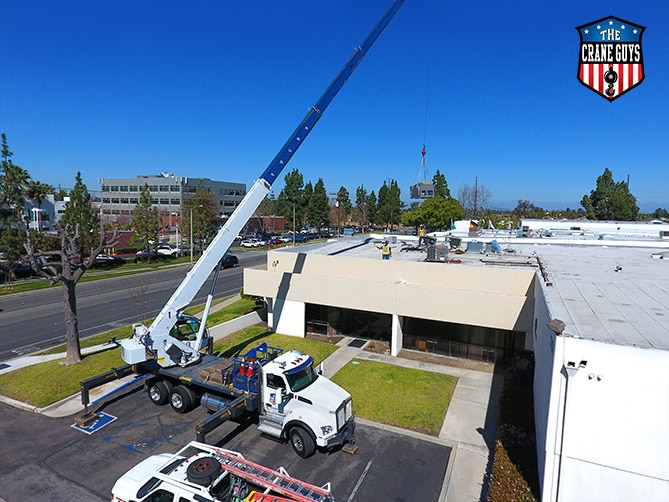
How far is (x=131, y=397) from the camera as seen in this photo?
54.6 ft

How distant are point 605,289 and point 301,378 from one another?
1120 centimetres

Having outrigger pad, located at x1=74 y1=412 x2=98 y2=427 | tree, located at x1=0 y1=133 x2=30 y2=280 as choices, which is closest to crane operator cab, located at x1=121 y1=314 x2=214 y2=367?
outrigger pad, located at x1=74 y1=412 x2=98 y2=427

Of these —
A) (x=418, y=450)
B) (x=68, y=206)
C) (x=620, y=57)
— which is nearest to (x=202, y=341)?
(x=418, y=450)

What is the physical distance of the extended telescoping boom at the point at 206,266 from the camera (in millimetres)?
15602

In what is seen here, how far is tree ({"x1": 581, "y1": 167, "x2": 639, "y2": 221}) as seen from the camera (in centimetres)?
7569

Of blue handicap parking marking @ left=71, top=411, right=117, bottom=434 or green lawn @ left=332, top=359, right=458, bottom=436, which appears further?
green lawn @ left=332, top=359, right=458, bottom=436

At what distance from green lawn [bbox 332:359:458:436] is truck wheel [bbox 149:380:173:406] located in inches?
281

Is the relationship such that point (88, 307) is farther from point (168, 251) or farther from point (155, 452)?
point (168, 251)

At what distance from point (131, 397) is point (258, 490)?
31.0ft

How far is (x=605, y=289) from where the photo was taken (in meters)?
14.5

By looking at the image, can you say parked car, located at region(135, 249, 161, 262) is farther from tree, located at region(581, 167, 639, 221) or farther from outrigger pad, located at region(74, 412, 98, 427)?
tree, located at region(581, 167, 639, 221)

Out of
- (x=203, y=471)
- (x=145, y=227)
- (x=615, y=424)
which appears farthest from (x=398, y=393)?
(x=145, y=227)

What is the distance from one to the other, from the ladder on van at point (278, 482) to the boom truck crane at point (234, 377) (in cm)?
259

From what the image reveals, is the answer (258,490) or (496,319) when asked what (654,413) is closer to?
(258,490)
